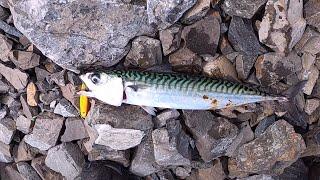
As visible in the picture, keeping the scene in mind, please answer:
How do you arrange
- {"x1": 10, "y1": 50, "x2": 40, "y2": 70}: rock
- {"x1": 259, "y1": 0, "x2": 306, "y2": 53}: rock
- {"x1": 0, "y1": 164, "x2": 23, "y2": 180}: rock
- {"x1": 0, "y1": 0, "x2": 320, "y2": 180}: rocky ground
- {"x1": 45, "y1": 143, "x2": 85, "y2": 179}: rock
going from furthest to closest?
{"x1": 0, "y1": 164, "x2": 23, "y2": 180}: rock < {"x1": 45, "y1": 143, "x2": 85, "y2": 179}: rock < {"x1": 10, "y1": 50, "x2": 40, "y2": 70}: rock < {"x1": 0, "y1": 0, "x2": 320, "y2": 180}: rocky ground < {"x1": 259, "y1": 0, "x2": 306, "y2": 53}: rock

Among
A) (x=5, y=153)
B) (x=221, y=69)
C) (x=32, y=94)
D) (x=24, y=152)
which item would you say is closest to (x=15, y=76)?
(x=32, y=94)

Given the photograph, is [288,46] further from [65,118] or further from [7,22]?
[7,22]

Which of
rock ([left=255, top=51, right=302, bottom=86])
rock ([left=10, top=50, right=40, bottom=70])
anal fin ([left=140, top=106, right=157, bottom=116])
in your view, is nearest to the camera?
rock ([left=255, top=51, right=302, bottom=86])

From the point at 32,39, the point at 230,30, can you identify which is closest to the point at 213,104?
the point at 230,30

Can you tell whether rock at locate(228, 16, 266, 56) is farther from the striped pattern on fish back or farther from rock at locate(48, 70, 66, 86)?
rock at locate(48, 70, 66, 86)

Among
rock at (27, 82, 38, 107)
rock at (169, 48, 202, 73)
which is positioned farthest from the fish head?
rock at (27, 82, 38, 107)

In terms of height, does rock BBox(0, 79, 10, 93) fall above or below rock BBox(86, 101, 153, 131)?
above
